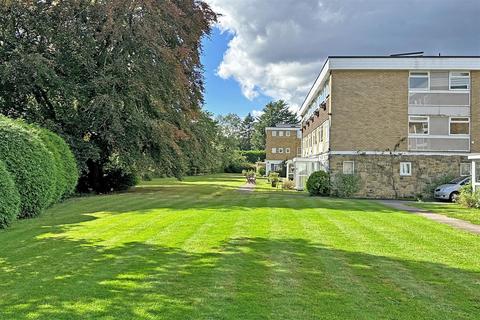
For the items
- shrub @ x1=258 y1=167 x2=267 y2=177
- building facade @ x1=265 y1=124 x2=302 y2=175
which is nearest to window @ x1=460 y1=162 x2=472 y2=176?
building facade @ x1=265 y1=124 x2=302 y2=175

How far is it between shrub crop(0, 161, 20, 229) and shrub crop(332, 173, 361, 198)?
1844 cm

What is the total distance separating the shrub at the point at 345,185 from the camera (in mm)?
25906

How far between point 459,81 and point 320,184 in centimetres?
1062

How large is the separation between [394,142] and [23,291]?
2478cm

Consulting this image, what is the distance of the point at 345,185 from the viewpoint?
1021 inches

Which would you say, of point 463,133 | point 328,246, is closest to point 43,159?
point 328,246

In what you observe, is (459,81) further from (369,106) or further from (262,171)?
(262,171)

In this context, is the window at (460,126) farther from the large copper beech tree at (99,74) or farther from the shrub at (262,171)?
the shrub at (262,171)

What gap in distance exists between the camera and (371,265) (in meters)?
7.17

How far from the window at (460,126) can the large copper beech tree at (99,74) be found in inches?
639

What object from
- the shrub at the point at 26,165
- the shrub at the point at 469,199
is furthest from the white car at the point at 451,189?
the shrub at the point at 26,165

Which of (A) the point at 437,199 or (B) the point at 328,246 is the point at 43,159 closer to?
(B) the point at 328,246

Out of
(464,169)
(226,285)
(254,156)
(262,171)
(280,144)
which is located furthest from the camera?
(254,156)

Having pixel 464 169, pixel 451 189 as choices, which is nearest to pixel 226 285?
pixel 451 189
